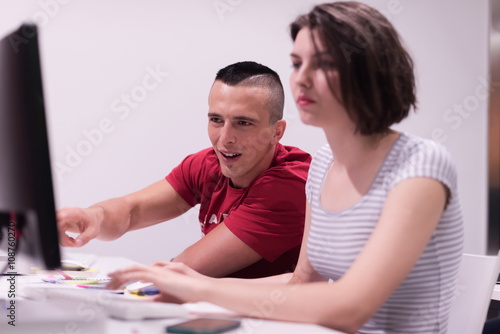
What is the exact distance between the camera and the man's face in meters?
1.80

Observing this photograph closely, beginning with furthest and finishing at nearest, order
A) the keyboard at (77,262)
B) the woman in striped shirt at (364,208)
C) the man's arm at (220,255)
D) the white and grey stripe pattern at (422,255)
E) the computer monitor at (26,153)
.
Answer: the man's arm at (220,255), the keyboard at (77,262), the white and grey stripe pattern at (422,255), the woman in striped shirt at (364,208), the computer monitor at (26,153)

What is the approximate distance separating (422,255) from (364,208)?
13 cm

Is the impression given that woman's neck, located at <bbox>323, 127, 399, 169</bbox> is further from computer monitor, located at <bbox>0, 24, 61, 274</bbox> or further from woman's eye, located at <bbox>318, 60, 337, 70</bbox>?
computer monitor, located at <bbox>0, 24, 61, 274</bbox>

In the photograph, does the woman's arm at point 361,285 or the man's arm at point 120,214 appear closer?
the woman's arm at point 361,285

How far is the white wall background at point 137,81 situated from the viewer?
264 centimetres

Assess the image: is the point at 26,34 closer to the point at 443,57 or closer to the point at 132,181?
the point at 132,181

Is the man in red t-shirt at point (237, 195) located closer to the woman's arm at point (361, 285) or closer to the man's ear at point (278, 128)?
the man's ear at point (278, 128)

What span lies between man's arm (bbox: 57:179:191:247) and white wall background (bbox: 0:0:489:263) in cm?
64

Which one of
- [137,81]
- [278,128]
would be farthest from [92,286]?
[137,81]

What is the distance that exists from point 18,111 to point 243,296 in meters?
0.45

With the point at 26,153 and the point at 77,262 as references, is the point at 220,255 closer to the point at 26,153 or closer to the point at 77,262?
the point at 77,262

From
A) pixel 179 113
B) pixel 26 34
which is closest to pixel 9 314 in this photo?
pixel 26 34

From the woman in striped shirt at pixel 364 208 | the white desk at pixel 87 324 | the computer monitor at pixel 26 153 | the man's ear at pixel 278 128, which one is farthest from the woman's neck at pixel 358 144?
the man's ear at pixel 278 128

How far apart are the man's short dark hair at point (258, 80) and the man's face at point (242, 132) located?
2 centimetres
